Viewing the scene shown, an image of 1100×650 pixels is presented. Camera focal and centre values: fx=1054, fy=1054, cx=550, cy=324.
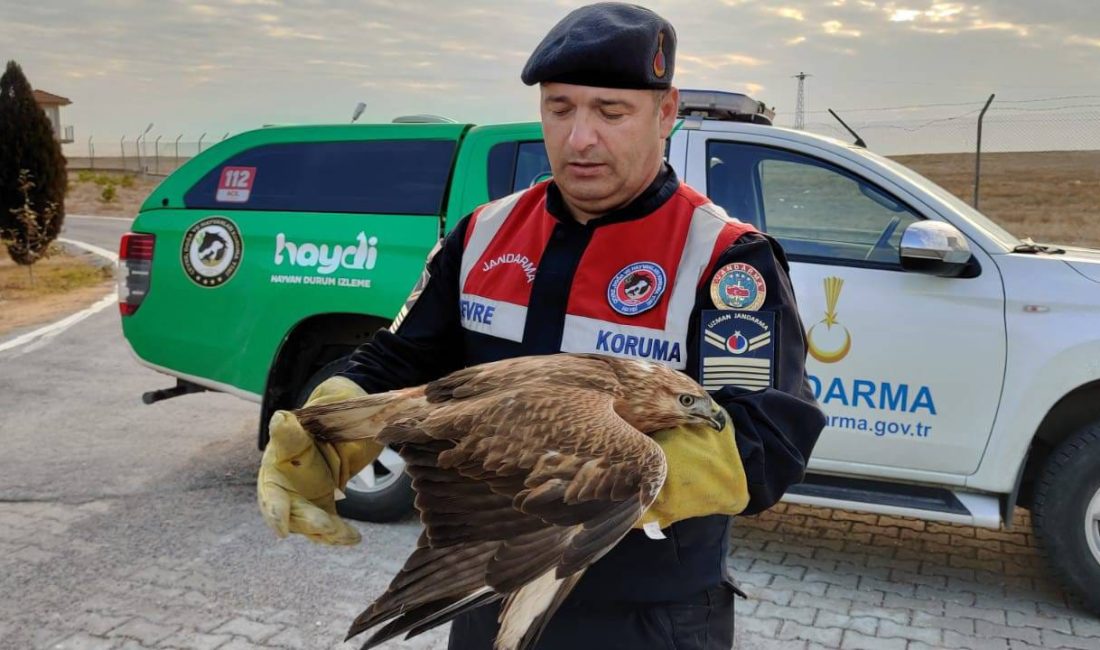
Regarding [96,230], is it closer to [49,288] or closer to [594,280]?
[49,288]

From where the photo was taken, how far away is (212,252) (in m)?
6.13

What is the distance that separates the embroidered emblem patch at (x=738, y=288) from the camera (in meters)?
2.03

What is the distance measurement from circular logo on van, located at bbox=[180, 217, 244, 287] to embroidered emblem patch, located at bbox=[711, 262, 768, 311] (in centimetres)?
455

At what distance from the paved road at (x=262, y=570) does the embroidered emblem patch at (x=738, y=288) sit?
276 centimetres

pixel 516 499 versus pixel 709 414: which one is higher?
pixel 709 414

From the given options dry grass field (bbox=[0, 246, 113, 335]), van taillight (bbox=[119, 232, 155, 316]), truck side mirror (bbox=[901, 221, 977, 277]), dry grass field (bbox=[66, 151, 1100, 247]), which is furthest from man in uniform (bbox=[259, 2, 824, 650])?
dry grass field (bbox=[66, 151, 1100, 247])

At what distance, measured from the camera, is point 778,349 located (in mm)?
2016

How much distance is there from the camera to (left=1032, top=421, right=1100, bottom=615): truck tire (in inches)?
187

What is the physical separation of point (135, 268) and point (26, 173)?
1679 centimetres

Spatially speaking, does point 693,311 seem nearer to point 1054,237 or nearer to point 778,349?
point 778,349

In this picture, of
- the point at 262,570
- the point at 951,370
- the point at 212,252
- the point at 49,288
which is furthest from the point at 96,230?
the point at 951,370

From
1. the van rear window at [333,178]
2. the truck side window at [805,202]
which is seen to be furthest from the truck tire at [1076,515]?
the van rear window at [333,178]

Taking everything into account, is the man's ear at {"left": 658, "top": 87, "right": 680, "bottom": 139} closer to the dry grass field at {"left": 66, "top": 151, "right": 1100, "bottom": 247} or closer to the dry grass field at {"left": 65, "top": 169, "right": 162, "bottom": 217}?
the dry grass field at {"left": 66, "top": 151, "right": 1100, "bottom": 247}

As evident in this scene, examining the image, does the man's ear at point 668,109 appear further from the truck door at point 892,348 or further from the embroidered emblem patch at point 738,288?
the truck door at point 892,348
